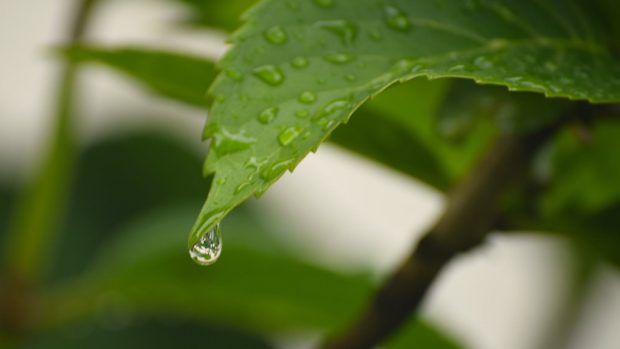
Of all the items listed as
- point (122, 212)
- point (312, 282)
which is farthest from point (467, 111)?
point (122, 212)

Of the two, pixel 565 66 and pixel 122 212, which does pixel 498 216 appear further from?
pixel 122 212

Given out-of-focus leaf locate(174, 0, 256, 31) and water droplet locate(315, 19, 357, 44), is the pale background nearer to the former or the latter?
out-of-focus leaf locate(174, 0, 256, 31)

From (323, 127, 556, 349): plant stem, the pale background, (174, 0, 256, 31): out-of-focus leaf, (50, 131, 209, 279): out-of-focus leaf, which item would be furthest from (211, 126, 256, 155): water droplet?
the pale background

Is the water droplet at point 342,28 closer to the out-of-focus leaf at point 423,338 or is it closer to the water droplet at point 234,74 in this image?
the water droplet at point 234,74

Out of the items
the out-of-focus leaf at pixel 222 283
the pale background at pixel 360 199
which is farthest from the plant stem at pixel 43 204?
the pale background at pixel 360 199

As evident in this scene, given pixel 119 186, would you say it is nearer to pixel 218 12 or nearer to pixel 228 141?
pixel 218 12
